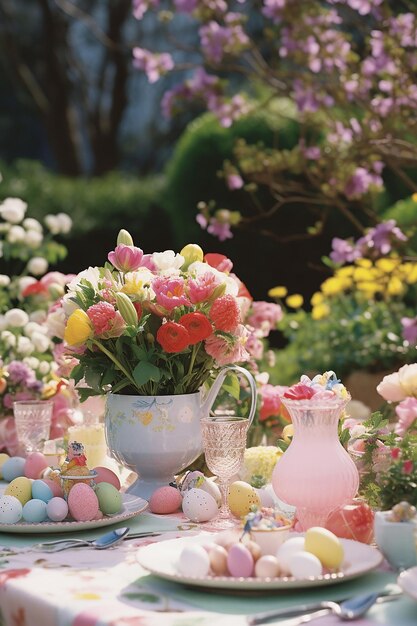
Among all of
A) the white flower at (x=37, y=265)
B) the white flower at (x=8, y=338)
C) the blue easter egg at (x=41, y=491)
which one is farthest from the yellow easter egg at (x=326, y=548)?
the white flower at (x=37, y=265)

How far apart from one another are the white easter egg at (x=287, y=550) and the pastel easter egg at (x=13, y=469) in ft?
2.98

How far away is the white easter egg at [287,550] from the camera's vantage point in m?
1.47

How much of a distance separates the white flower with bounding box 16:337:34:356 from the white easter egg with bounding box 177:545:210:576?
4.73 ft

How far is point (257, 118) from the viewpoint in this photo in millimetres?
8188

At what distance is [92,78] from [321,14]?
38.5ft

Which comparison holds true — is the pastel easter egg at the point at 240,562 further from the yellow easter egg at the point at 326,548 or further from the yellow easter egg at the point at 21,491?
the yellow easter egg at the point at 21,491

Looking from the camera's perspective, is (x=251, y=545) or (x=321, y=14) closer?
(x=251, y=545)

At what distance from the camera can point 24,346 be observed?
2.83m

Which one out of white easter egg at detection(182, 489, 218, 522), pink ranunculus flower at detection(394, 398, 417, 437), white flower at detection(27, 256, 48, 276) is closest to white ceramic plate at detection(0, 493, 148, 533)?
white easter egg at detection(182, 489, 218, 522)

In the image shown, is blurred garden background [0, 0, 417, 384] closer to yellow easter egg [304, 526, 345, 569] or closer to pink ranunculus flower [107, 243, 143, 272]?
pink ranunculus flower [107, 243, 143, 272]

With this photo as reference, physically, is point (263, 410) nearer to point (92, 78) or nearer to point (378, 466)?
point (378, 466)

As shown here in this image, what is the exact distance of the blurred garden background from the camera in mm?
4371

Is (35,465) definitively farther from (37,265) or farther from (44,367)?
(37,265)

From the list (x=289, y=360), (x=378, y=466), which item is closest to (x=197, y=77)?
(x=289, y=360)
